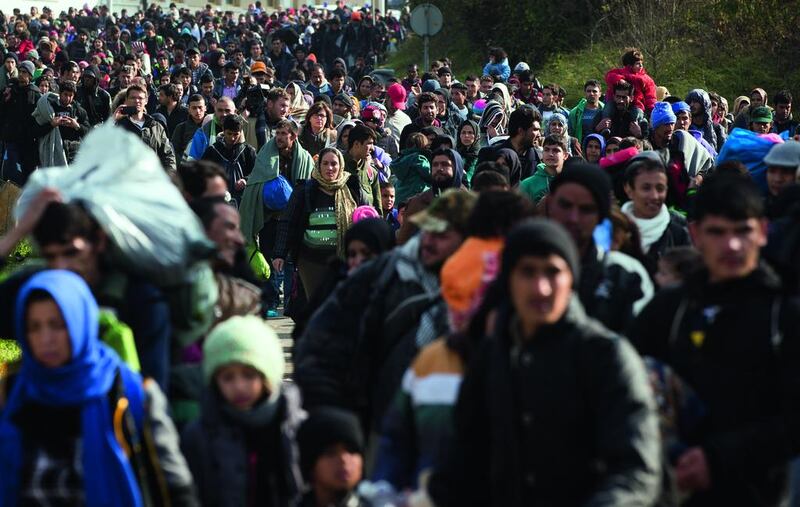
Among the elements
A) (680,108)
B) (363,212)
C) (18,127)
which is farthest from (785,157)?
(18,127)

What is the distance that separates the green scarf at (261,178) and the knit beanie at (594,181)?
726 centimetres

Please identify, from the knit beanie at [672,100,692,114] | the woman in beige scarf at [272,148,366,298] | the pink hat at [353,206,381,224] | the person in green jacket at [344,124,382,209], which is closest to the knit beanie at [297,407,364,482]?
the pink hat at [353,206,381,224]

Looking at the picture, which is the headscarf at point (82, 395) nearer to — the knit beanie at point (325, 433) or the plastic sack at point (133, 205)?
the plastic sack at point (133, 205)

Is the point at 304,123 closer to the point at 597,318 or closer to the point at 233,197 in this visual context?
the point at 233,197

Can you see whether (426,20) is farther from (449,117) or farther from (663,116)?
(663,116)

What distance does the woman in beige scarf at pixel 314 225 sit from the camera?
11.7 metres

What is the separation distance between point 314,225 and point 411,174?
4.85 feet

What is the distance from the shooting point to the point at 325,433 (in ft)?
19.2

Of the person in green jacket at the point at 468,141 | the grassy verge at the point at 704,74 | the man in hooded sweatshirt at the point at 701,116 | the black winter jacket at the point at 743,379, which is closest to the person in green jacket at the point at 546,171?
the person in green jacket at the point at 468,141

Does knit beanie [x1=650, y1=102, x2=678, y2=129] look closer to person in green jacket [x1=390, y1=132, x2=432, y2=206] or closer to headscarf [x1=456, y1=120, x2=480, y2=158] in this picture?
headscarf [x1=456, y1=120, x2=480, y2=158]

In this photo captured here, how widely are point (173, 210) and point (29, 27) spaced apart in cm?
4216

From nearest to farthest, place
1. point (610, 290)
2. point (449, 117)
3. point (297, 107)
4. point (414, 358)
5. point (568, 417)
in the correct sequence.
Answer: point (568, 417) → point (414, 358) → point (610, 290) → point (297, 107) → point (449, 117)

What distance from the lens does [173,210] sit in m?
5.48

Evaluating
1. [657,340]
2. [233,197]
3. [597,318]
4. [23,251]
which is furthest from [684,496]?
[23,251]
